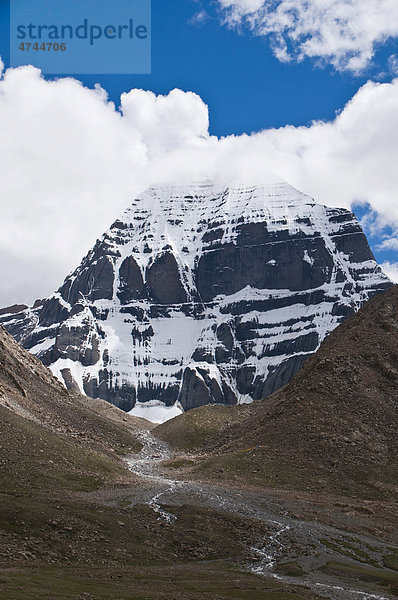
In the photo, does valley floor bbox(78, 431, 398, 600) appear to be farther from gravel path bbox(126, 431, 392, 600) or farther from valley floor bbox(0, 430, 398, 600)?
valley floor bbox(0, 430, 398, 600)

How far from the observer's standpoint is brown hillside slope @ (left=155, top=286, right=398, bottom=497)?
11369 centimetres

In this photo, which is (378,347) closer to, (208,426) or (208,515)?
(208,426)

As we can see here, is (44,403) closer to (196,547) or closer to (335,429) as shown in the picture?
(335,429)

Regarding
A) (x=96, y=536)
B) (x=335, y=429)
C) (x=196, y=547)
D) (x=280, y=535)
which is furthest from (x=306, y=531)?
(x=335, y=429)

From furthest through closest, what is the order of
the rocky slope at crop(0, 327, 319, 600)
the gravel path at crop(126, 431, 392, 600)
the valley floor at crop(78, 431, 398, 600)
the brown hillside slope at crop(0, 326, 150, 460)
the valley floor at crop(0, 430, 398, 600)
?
the brown hillside slope at crop(0, 326, 150, 460)
the valley floor at crop(78, 431, 398, 600)
the gravel path at crop(126, 431, 392, 600)
the valley floor at crop(0, 430, 398, 600)
the rocky slope at crop(0, 327, 319, 600)

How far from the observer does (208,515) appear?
267ft

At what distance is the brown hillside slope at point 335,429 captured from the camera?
114 metres

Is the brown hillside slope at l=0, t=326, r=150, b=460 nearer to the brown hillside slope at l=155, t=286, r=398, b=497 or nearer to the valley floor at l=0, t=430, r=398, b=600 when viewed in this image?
the brown hillside slope at l=155, t=286, r=398, b=497

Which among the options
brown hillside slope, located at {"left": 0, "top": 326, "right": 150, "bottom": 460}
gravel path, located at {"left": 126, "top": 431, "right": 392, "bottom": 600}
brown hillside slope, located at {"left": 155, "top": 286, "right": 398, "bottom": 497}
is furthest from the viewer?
brown hillside slope, located at {"left": 0, "top": 326, "right": 150, "bottom": 460}

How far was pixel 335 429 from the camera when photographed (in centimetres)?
12488

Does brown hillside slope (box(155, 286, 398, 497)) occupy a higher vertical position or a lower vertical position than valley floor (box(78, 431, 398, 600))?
higher

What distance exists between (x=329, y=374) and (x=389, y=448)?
26.0m

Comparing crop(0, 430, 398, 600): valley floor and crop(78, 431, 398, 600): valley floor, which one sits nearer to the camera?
crop(0, 430, 398, 600): valley floor

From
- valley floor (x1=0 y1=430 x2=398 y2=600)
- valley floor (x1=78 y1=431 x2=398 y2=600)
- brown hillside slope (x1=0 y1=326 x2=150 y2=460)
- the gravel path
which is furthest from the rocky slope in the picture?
brown hillside slope (x1=0 y1=326 x2=150 y2=460)
